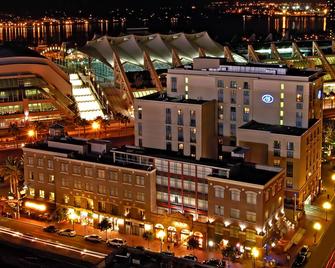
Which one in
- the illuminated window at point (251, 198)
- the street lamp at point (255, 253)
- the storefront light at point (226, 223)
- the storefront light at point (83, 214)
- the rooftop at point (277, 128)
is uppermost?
the rooftop at point (277, 128)

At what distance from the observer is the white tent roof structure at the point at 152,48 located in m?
101

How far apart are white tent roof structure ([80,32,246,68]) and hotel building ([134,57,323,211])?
126 feet

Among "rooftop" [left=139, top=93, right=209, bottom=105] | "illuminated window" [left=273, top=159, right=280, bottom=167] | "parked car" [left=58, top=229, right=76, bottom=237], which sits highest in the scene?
"rooftop" [left=139, top=93, right=209, bottom=105]

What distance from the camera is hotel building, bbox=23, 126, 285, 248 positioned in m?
44.4

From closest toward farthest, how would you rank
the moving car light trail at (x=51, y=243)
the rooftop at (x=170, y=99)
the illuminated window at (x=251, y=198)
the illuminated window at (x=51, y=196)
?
the moving car light trail at (x=51, y=243) < the illuminated window at (x=251, y=198) < the illuminated window at (x=51, y=196) < the rooftop at (x=170, y=99)

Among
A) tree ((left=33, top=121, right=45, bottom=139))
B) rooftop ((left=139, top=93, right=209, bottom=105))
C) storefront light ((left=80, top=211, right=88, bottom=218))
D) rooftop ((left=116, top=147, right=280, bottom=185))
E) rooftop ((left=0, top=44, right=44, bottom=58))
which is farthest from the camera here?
rooftop ((left=0, top=44, right=44, bottom=58))

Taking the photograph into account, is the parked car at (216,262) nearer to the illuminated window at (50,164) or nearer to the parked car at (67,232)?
the parked car at (67,232)

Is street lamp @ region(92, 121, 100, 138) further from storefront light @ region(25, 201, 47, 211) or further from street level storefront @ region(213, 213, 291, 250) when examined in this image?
street level storefront @ region(213, 213, 291, 250)

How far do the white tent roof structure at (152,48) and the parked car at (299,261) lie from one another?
197 ft

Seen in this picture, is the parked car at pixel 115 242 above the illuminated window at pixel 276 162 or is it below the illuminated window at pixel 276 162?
below

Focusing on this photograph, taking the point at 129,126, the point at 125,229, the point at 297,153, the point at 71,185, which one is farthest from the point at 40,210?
the point at 129,126

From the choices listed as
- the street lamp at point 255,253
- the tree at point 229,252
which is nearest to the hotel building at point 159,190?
the street lamp at point 255,253

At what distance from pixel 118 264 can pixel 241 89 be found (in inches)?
1106

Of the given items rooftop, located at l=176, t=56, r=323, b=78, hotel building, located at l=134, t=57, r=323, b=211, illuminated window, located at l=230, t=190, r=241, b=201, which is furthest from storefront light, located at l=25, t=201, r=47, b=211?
rooftop, located at l=176, t=56, r=323, b=78
